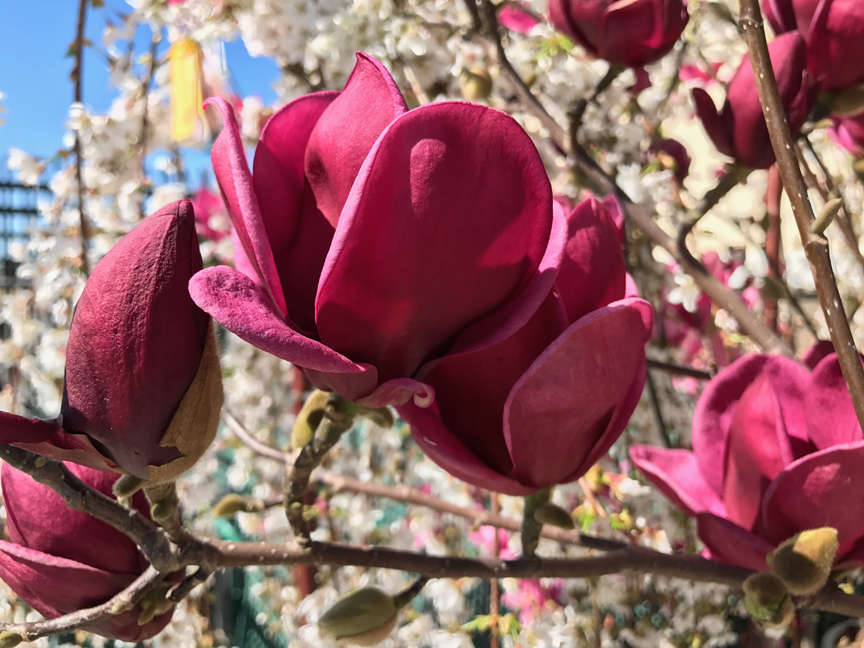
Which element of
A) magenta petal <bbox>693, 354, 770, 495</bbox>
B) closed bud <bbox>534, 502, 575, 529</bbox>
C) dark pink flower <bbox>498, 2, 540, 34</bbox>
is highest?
dark pink flower <bbox>498, 2, 540, 34</bbox>

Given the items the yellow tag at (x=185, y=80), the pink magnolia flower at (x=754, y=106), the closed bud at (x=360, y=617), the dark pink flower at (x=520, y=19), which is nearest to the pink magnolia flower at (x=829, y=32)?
the pink magnolia flower at (x=754, y=106)

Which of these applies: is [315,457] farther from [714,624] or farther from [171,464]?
[714,624]

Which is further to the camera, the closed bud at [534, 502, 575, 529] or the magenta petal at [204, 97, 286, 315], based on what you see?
the closed bud at [534, 502, 575, 529]

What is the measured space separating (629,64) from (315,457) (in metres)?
0.28

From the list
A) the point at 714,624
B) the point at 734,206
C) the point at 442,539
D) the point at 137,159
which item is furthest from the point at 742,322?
the point at 734,206

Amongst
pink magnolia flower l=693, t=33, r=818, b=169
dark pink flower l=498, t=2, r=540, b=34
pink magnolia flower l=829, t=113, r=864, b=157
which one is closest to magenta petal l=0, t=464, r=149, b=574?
pink magnolia flower l=693, t=33, r=818, b=169

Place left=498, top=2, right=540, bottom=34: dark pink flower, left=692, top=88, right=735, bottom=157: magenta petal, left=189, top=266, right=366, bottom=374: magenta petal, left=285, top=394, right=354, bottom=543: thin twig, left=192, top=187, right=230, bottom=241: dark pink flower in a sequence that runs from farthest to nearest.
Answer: left=192, top=187, right=230, bottom=241: dark pink flower < left=498, top=2, right=540, bottom=34: dark pink flower < left=692, top=88, right=735, bottom=157: magenta petal < left=285, top=394, right=354, bottom=543: thin twig < left=189, top=266, right=366, bottom=374: magenta petal

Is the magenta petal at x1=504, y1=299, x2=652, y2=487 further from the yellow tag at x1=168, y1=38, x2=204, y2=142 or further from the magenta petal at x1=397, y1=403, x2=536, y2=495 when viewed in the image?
the yellow tag at x1=168, y1=38, x2=204, y2=142

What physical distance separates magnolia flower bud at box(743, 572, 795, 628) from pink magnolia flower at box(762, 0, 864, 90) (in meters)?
0.25

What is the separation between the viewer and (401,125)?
7.7 inches

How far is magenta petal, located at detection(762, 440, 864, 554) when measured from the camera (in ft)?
0.92

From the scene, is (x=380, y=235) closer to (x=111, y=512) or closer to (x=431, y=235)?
(x=431, y=235)

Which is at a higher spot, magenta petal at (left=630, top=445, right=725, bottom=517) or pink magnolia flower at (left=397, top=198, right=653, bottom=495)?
pink magnolia flower at (left=397, top=198, right=653, bottom=495)

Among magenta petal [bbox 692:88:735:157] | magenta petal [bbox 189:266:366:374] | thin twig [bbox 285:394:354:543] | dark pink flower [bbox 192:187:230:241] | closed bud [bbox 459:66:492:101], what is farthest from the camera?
dark pink flower [bbox 192:187:230:241]
